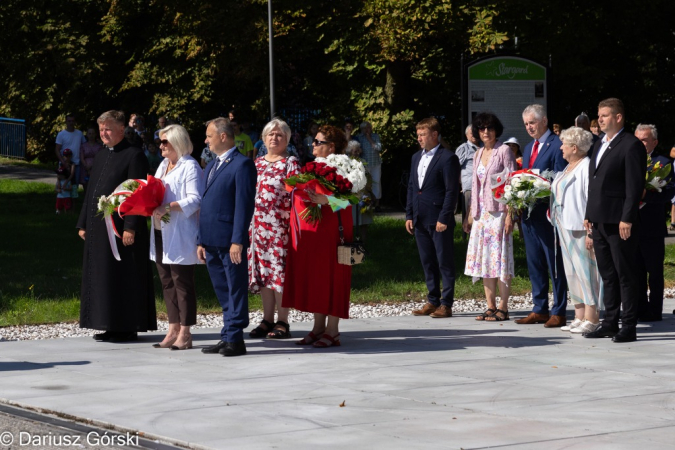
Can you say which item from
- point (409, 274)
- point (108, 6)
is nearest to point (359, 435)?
point (409, 274)

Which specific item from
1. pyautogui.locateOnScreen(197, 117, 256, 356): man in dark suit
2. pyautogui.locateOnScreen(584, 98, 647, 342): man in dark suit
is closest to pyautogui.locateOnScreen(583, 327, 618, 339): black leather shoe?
pyautogui.locateOnScreen(584, 98, 647, 342): man in dark suit

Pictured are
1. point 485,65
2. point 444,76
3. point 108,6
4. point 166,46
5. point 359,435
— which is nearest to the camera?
Result: point 359,435

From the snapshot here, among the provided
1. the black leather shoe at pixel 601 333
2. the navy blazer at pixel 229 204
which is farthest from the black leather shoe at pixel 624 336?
the navy blazer at pixel 229 204

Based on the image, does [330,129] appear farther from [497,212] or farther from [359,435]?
[359,435]

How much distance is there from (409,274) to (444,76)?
14515 millimetres

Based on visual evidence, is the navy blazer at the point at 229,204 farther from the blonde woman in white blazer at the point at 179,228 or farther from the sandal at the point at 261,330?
the sandal at the point at 261,330

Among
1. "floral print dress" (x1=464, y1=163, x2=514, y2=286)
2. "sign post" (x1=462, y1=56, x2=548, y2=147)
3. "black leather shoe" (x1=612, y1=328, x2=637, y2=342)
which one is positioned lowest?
"black leather shoe" (x1=612, y1=328, x2=637, y2=342)

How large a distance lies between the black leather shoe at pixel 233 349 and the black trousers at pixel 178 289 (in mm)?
450

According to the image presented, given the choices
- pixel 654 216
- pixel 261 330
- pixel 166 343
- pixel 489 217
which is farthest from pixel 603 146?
pixel 166 343

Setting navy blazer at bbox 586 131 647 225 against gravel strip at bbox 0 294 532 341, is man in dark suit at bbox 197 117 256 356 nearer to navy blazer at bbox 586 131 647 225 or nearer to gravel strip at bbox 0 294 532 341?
gravel strip at bbox 0 294 532 341

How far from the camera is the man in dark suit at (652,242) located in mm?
11664

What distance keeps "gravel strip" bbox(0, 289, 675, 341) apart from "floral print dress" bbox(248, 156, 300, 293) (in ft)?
5.90

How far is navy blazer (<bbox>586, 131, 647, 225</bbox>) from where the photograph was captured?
32.8ft

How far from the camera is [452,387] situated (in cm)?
812
